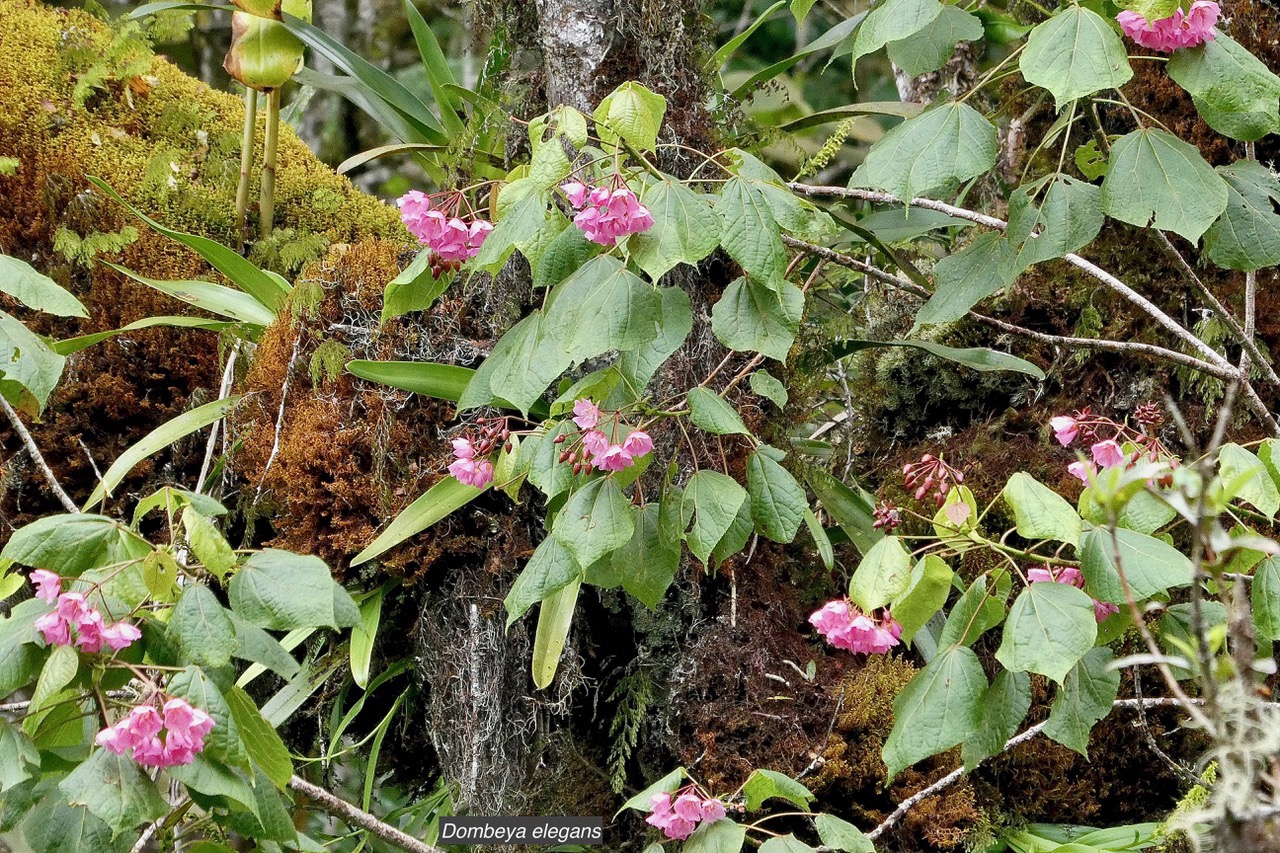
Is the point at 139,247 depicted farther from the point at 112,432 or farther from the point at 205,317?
the point at 112,432

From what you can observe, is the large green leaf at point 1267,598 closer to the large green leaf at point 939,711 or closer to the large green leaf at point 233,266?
the large green leaf at point 939,711

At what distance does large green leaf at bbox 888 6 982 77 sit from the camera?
5.51 feet

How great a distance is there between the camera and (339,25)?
14.0ft

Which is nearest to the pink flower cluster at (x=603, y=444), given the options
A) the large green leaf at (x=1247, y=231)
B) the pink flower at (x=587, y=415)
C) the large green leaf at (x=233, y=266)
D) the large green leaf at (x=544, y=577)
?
the pink flower at (x=587, y=415)

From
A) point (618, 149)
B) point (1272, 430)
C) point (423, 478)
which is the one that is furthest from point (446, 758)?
point (1272, 430)

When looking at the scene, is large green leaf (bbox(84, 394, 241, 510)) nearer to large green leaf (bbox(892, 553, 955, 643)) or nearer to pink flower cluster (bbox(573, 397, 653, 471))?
pink flower cluster (bbox(573, 397, 653, 471))

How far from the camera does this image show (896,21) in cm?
148

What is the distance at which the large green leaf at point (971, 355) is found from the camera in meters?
1.84

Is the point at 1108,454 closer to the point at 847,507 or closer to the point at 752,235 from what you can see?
the point at 752,235

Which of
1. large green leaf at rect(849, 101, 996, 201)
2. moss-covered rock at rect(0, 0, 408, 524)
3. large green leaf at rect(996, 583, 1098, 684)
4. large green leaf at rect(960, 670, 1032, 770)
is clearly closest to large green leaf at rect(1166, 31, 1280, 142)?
large green leaf at rect(849, 101, 996, 201)

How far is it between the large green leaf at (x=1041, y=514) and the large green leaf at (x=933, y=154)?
395mm

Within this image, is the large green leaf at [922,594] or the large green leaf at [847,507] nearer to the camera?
the large green leaf at [922,594]

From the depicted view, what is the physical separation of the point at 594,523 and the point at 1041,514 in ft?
1.65

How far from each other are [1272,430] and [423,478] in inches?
51.8
